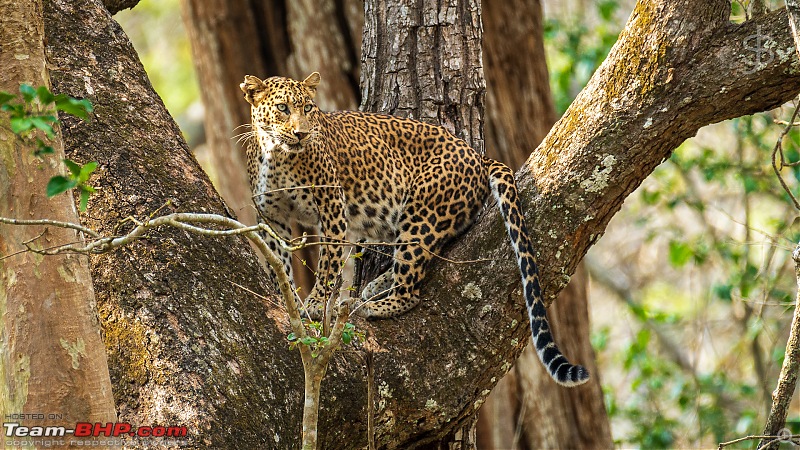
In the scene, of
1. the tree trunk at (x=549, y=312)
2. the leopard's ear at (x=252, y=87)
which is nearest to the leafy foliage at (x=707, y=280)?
the tree trunk at (x=549, y=312)

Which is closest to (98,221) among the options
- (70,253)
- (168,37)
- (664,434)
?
(70,253)

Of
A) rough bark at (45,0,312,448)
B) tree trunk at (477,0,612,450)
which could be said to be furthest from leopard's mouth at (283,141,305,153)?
tree trunk at (477,0,612,450)

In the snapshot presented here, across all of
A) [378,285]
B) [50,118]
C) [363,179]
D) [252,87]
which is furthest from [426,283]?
[50,118]

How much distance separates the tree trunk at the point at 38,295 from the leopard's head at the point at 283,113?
8.64 ft

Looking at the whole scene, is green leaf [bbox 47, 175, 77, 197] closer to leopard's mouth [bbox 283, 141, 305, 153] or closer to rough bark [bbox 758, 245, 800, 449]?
leopard's mouth [bbox 283, 141, 305, 153]

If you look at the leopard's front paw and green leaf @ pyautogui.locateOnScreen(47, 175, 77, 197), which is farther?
the leopard's front paw

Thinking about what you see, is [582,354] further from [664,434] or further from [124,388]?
[124,388]

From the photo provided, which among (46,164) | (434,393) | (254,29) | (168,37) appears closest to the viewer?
(46,164)

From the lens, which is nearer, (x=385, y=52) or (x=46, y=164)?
(x=46, y=164)

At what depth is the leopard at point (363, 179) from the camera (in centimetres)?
643

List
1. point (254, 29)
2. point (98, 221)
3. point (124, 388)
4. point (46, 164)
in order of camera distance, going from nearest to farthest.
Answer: point (46, 164), point (124, 388), point (98, 221), point (254, 29)

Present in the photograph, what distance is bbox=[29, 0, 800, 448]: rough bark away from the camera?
4.74m

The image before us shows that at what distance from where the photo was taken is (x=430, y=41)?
6.86m

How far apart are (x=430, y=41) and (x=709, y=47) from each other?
214 cm
